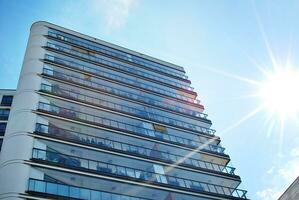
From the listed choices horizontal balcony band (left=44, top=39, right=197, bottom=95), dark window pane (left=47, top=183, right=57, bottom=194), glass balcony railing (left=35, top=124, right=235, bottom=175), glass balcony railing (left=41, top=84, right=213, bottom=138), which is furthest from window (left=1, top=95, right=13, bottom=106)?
dark window pane (left=47, top=183, right=57, bottom=194)

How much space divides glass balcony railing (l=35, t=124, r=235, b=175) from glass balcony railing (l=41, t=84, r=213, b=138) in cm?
471

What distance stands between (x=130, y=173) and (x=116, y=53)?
23.5 metres

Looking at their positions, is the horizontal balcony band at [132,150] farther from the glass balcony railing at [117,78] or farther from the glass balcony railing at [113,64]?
the glass balcony railing at [113,64]

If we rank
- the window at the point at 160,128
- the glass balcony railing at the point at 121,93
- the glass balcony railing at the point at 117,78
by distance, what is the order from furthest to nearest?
the glass balcony railing at the point at 117,78
the window at the point at 160,128
the glass balcony railing at the point at 121,93

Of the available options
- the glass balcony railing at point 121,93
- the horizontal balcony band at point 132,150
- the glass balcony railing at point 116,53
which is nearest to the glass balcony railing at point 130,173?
the horizontal balcony band at point 132,150

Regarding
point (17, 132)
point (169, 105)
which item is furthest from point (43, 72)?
point (169, 105)

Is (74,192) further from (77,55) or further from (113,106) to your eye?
(77,55)

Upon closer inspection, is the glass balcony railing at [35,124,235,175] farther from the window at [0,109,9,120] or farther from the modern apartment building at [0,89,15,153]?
the window at [0,109,9,120]

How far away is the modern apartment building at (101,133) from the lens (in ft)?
84.5

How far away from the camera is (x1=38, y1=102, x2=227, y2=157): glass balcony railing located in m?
31.6

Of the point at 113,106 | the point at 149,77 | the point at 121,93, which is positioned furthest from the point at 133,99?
the point at 149,77

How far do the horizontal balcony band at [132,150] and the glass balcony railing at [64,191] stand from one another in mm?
5290

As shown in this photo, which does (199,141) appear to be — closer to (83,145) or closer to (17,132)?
(83,145)

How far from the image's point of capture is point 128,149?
106ft
